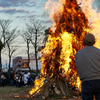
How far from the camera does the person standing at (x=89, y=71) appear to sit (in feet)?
12.3

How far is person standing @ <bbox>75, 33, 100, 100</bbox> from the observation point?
12.3 ft

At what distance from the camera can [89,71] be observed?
3.84 meters

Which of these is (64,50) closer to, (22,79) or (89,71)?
(89,71)

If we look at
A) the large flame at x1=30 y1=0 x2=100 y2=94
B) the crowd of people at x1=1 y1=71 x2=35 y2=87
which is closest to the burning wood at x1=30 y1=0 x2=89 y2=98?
the large flame at x1=30 y1=0 x2=100 y2=94

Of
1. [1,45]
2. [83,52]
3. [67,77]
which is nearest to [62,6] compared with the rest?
[67,77]

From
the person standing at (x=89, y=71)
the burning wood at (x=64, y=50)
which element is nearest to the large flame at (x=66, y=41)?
the burning wood at (x=64, y=50)

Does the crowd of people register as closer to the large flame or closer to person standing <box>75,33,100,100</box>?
the large flame

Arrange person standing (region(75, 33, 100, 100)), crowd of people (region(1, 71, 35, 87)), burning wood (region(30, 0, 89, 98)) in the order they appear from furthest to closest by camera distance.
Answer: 1. crowd of people (region(1, 71, 35, 87))
2. burning wood (region(30, 0, 89, 98))
3. person standing (region(75, 33, 100, 100))

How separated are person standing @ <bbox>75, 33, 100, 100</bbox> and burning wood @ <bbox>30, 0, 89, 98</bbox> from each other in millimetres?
7379

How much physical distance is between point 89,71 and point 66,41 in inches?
302

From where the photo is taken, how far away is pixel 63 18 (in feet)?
39.9

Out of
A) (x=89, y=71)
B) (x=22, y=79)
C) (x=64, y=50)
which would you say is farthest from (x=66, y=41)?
(x=22, y=79)

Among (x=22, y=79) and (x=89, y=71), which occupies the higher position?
(x=89, y=71)

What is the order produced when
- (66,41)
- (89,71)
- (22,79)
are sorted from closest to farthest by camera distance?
(89,71) < (66,41) < (22,79)
